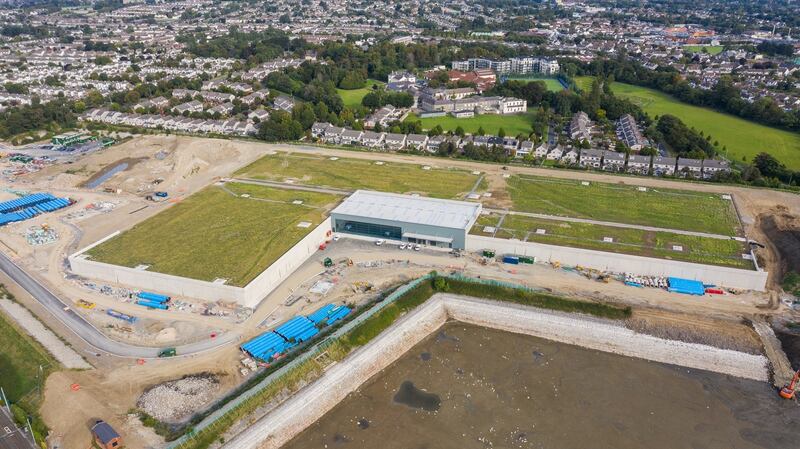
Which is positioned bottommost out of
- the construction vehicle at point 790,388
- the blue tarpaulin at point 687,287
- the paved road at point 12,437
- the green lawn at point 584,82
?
the construction vehicle at point 790,388

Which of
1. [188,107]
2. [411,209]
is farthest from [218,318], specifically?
[188,107]

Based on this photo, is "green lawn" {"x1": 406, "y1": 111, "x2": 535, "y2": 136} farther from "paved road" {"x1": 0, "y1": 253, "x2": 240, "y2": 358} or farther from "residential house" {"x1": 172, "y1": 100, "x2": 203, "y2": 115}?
"paved road" {"x1": 0, "y1": 253, "x2": 240, "y2": 358}

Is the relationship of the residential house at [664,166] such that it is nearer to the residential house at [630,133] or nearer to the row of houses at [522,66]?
the residential house at [630,133]

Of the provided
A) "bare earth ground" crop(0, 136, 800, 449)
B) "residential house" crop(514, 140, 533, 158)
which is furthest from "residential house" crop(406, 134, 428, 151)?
"residential house" crop(514, 140, 533, 158)

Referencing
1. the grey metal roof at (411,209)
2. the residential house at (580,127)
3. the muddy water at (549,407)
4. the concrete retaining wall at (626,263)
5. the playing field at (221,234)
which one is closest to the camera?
the muddy water at (549,407)

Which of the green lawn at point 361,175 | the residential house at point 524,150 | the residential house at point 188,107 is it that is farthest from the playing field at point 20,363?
the residential house at point 188,107

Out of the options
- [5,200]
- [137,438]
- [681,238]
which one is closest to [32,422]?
[137,438]
